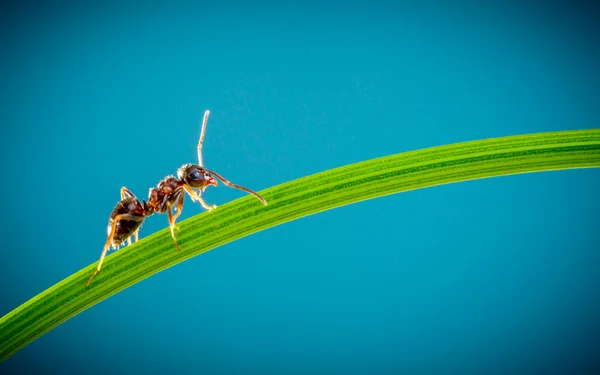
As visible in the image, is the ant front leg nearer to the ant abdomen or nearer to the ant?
the ant

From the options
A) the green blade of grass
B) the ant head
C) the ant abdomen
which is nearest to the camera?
the green blade of grass

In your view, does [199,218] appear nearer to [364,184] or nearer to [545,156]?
[364,184]

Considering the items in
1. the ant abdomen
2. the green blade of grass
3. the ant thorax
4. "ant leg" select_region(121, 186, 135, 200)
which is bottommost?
the green blade of grass

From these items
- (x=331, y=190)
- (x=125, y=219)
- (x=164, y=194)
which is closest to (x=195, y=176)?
(x=164, y=194)

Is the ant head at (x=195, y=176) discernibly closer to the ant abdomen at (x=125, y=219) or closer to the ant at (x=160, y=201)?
the ant at (x=160, y=201)

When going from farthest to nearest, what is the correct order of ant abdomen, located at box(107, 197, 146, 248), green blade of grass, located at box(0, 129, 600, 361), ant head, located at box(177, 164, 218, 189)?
ant head, located at box(177, 164, 218, 189)
ant abdomen, located at box(107, 197, 146, 248)
green blade of grass, located at box(0, 129, 600, 361)

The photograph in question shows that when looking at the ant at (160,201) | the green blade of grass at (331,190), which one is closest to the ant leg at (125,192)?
the ant at (160,201)

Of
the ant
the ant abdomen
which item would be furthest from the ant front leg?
the ant abdomen

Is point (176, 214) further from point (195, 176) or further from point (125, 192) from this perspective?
point (125, 192)
